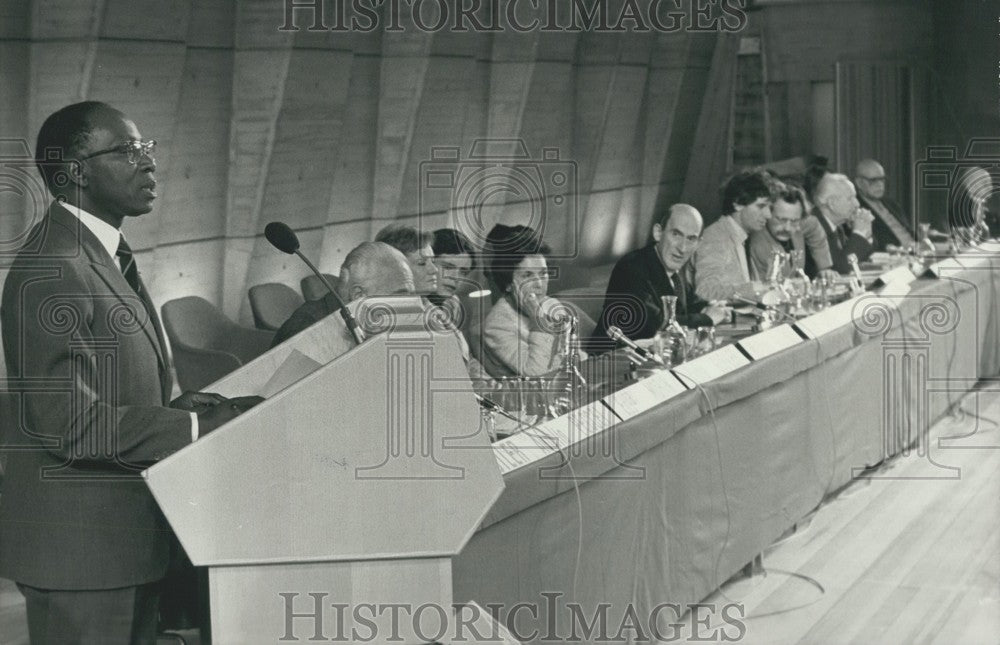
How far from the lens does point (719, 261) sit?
19.7ft

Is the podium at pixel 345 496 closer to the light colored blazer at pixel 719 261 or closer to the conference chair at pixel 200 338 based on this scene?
the conference chair at pixel 200 338

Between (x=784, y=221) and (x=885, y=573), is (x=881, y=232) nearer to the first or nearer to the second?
(x=784, y=221)

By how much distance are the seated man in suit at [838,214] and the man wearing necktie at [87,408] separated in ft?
18.0

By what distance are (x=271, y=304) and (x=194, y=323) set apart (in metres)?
0.85

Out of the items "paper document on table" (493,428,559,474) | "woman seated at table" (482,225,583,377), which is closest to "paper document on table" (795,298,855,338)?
"woman seated at table" (482,225,583,377)

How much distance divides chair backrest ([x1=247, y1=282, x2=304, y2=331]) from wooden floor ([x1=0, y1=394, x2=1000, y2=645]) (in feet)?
→ 7.56

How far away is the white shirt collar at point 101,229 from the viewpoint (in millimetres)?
2098

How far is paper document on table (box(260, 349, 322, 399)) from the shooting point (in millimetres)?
2289

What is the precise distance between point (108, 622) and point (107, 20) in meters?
4.31

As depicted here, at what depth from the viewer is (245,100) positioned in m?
6.97

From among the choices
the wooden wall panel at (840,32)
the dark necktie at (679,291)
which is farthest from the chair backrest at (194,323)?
the wooden wall panel at (840,32)

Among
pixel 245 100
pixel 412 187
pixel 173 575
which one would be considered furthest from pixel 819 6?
pixel 173 575

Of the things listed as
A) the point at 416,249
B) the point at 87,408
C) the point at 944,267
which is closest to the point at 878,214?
the point at 944,267

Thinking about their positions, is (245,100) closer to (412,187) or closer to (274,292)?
(274,292)
